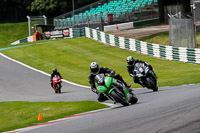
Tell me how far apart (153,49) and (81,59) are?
231 inches

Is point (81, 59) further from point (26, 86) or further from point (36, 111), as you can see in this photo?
point (36, 111)

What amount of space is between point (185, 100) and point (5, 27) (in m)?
64.1

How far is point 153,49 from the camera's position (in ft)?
110

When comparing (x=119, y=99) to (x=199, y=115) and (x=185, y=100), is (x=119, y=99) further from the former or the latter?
(x=199, y=115)

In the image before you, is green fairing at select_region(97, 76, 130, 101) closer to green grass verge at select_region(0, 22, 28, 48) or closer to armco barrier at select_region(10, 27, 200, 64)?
armco barrier at select_region(10, 27, 200, 64)

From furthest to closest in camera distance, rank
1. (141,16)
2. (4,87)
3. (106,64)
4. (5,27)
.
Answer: (5,27)
(141,16)
(106,64)
(4,87)

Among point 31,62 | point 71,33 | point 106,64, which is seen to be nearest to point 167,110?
point 106,64

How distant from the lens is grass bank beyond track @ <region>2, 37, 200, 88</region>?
27016mm

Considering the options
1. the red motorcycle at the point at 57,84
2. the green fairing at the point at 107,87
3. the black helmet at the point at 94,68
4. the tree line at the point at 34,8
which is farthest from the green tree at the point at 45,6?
the green fairing at the point at 107,87

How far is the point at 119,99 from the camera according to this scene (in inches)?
475

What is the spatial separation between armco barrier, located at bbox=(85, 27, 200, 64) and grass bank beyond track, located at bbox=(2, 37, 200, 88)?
1.58 feet

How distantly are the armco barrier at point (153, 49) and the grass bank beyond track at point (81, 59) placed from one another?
19.0 inches

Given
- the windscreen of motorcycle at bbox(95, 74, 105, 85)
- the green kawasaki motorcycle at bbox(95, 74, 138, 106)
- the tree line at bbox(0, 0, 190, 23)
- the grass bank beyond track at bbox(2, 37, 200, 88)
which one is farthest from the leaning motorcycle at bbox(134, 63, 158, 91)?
the tree line at bbox(0, 0, 190, 23)

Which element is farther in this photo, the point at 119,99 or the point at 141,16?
the point at 141,16
